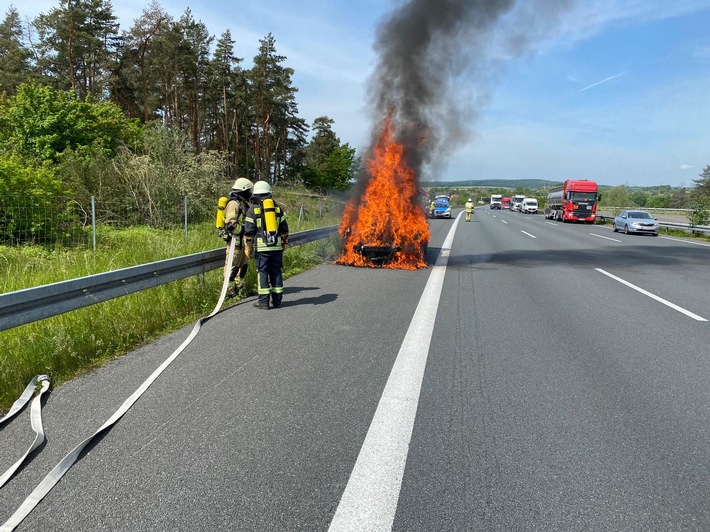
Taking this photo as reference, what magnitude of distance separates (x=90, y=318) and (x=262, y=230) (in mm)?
2384

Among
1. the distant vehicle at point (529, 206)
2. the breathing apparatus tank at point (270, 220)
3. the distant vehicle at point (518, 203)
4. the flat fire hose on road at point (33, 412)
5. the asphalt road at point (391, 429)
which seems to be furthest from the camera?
the distant vehicle at point (518, 203)

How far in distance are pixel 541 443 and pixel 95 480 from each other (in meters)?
2.57

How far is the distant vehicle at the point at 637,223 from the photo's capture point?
77.2 feet

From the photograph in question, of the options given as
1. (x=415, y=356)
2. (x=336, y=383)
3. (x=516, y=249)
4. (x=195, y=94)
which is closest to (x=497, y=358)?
(x=415, y=356)

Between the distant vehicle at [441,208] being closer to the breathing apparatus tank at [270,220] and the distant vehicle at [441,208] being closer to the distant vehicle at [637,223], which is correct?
the distant vehicle at [637,223]

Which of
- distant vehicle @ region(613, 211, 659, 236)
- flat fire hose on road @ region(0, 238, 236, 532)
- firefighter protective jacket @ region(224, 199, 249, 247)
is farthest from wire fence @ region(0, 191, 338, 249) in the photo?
distant vehicle @ region(613, 211, 659, 236)

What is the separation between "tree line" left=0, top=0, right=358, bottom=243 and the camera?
16500 millimetres

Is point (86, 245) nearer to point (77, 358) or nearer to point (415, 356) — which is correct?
point (77, 358)

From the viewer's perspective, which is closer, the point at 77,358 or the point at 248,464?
the point at 248,464

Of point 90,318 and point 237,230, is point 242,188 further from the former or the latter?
point 90,318

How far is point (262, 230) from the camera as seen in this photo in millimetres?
6785

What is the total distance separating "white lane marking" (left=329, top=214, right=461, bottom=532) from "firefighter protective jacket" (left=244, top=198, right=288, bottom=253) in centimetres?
256

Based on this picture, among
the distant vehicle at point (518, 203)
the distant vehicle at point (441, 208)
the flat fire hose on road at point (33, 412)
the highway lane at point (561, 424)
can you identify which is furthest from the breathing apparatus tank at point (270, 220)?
the distant vehicle at point (518, 203)

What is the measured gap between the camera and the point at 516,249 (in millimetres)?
16062
